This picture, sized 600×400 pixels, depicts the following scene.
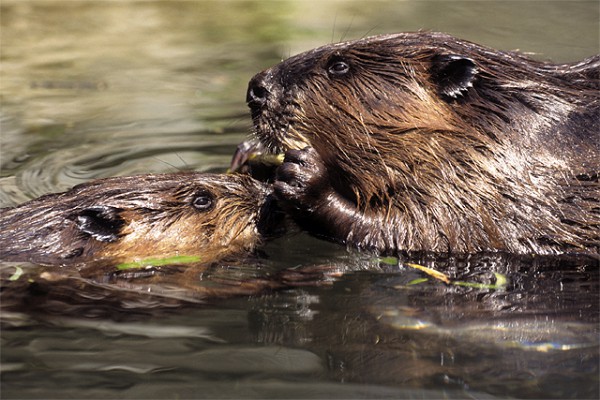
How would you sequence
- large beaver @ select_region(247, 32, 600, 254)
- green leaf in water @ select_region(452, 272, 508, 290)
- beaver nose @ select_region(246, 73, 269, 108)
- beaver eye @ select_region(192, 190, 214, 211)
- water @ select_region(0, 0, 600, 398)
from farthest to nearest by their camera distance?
beaver nose @ select_region(246, 73, 269, 108) < beaver eye @ select_region(192, 190, 214, 211) < large beaver @ select_region(247, 32, 600, 254) < green leaf in water @ select_region(452, 272, 508, 290) < water @ select_region(0, 0, 600, 398)

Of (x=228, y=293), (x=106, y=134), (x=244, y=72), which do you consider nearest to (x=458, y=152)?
(x=228, y=293)

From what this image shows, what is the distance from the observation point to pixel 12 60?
9438mm

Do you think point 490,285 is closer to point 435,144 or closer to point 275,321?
point 435,144

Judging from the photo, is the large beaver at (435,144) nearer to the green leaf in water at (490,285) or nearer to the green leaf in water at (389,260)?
the green leaf in water at (389,260)

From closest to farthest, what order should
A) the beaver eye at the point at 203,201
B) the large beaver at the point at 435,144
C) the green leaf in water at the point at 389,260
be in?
the large beaver at the point at 435,144
the green leaf in water at the point at 389,260
the beaver eye at the point at 203,201

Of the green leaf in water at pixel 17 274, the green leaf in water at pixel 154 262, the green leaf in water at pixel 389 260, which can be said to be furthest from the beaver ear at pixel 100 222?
the green leaf in water at pixel 389 260

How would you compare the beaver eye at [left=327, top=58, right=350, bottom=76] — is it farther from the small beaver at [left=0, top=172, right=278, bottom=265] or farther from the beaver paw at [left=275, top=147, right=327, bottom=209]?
the small beaver at [left=0, top=172, right=278, bottom=265]

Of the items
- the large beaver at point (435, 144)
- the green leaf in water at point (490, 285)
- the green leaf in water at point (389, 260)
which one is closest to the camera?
the green leaf in water at point (490, 285)

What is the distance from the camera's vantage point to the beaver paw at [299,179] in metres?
4.69

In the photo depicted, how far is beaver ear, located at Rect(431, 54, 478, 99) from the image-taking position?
468 cm

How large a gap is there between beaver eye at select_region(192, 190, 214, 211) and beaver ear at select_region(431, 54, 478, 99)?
1228 millimetres

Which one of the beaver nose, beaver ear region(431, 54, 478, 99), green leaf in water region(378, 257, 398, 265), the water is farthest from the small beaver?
beaver ear region(431, 54, 478, 99)

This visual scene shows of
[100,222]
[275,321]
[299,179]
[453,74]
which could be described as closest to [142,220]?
[100,222]

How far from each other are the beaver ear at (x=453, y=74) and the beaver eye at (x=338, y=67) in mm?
443
